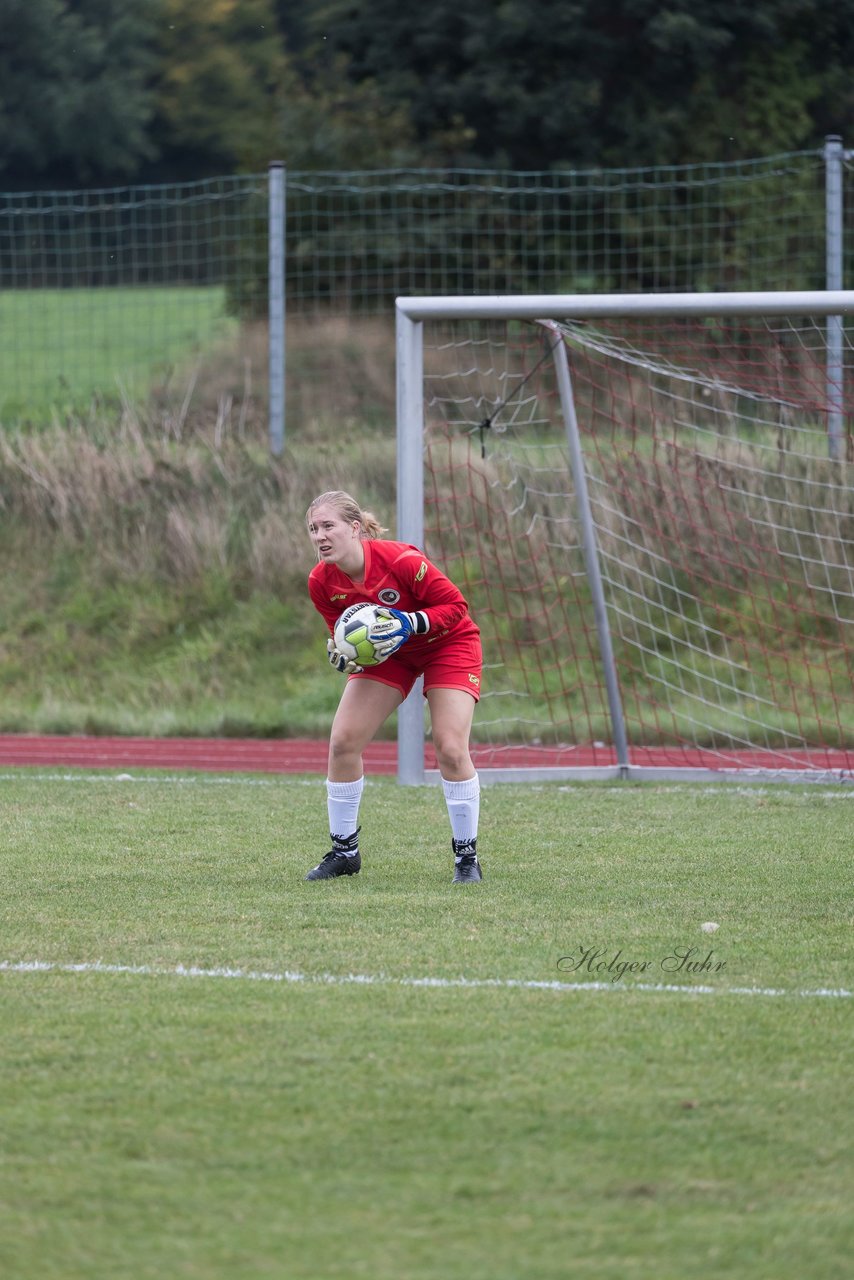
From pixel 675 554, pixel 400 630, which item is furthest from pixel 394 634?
pixel 675 554

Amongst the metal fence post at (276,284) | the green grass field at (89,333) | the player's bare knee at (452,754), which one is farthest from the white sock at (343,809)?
the green grass field at (89,333)

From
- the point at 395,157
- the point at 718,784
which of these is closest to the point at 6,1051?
the point at 718,784

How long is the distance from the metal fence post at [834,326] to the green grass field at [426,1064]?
4.19 meters

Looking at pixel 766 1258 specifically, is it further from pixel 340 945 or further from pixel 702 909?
pixel 702 909

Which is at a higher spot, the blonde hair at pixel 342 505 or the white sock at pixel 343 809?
the blonde hair at pixel 342 505

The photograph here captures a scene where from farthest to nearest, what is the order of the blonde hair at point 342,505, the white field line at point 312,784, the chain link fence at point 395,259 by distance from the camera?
1. the chain link fence at point 395,259
2. the white field line at point 312,784
3. the blonde hair at point 342,505

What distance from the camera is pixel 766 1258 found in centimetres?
286

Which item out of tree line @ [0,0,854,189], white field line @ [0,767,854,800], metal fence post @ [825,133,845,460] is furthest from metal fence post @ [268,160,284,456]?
tree line @ [0,0,854,189]

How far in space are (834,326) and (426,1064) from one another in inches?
279

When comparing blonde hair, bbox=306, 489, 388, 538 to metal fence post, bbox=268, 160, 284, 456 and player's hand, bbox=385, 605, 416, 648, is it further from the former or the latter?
metal fence post, bbox=268, 160, 284, 456
